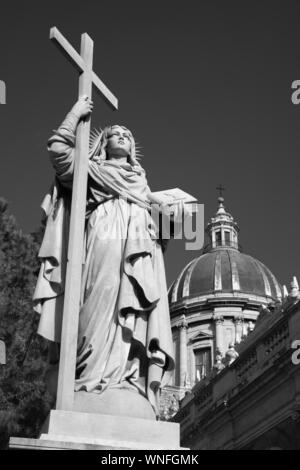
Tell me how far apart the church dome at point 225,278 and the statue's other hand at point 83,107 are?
48734mm

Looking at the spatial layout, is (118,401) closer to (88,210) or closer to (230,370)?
(88,210)

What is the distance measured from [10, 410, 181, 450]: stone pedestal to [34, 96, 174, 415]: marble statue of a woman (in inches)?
12.9

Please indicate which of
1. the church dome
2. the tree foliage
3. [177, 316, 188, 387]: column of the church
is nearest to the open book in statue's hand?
the tree foliage

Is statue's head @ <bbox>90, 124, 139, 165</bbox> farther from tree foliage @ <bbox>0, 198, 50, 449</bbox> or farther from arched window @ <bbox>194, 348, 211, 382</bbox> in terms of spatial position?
arched window @ <bbox>194, 348, 211, 382</bbox>

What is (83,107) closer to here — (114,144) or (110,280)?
(114,144)

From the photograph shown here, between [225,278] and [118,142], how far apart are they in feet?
164

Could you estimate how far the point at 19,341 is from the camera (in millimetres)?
13383

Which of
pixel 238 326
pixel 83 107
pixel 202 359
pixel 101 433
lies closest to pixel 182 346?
pixel 202 359

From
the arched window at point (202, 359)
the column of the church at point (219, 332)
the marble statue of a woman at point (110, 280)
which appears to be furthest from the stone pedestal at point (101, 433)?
the arched window at point (202, 359)

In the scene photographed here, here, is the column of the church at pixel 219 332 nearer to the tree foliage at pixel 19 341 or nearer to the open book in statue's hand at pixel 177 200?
the tree foliage at pixel 19 341

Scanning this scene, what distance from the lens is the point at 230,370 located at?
24.9m

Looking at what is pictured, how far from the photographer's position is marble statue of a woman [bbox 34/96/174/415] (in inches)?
194

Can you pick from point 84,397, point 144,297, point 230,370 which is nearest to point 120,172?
point 144,297

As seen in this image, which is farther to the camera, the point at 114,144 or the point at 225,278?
the point at 225,278
